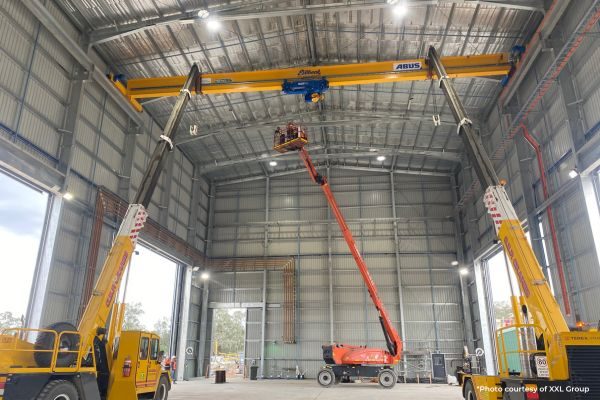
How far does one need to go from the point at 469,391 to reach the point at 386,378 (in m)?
11.5

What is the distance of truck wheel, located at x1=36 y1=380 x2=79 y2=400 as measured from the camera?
9297 millimetres

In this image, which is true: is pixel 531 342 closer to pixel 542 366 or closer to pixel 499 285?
pixel 542 366

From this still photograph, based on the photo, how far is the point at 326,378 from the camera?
25062mm

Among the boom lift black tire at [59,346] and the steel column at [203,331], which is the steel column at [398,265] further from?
the boom lift black tire at [59,346]

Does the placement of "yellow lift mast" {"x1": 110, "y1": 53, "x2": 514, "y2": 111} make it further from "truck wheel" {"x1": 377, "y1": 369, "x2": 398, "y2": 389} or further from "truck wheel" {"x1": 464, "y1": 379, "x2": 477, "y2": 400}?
"truck wheel" {"x1": 377, "y1": 369, "x2": 398, "y2": 389}

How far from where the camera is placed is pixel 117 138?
24.1 m

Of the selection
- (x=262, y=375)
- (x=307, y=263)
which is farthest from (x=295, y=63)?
(x=262, y=375)

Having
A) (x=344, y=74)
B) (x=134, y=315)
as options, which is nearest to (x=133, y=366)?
(x=344, y=74)

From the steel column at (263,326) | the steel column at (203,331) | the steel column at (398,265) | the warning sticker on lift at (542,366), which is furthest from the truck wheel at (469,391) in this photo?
the steel column at (203,331)

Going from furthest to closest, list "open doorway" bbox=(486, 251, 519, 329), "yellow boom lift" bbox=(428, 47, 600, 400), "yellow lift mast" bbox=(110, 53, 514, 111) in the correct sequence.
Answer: "open doorway" bbox=(486, 251, 519, 329) → "yellow lift mast" bbox=(110, 53, 514, 111) → "yellow boom lift" bbox=(428, 47, 600, 400)

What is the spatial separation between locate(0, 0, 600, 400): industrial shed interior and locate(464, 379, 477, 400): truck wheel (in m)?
0.36

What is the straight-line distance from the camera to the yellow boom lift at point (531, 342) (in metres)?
8.37

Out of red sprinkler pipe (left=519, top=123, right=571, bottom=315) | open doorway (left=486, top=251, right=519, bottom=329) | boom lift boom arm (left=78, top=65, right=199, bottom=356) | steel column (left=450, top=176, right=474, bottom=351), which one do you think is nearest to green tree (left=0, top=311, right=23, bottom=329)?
boom lift boom arm (left=78, top=65, right=199, bottom=356)

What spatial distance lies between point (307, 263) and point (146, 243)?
45.8 ft
